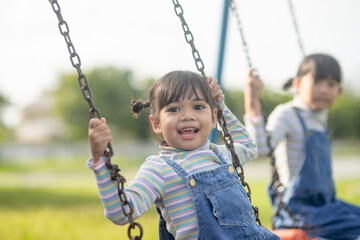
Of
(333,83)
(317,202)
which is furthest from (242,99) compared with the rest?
(317,202)

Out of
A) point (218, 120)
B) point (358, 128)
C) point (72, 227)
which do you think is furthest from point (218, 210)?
point (358, 128)

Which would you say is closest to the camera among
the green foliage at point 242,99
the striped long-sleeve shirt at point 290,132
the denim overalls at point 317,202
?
the denim overalls at point 317,202

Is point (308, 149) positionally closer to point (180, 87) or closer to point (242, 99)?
point (180, 87)

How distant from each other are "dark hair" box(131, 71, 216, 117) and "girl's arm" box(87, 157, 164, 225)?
245 mm

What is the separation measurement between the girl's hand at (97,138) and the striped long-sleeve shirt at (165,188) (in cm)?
3

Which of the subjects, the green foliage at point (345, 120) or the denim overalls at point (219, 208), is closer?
the denim overalls at point (219, 208)

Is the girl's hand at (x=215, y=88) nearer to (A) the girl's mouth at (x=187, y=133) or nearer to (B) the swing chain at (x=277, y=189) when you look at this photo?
(A) the girl's mouth at (x=187, y=133)

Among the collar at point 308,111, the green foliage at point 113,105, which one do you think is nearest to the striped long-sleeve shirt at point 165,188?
the collar at point 308,111

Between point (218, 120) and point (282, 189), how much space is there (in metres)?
1.07

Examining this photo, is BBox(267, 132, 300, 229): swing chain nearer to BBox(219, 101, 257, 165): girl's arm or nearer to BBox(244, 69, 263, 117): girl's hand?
BBox(244, 69, 263, 117): girl's hand

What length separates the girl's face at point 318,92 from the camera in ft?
9.03

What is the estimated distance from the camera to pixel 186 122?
1.58 meters

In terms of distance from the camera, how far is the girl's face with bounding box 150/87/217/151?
5.22 feet

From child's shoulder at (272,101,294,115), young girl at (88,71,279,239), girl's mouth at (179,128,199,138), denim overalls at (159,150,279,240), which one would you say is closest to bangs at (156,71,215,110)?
young girl at (88,71,279,239)
